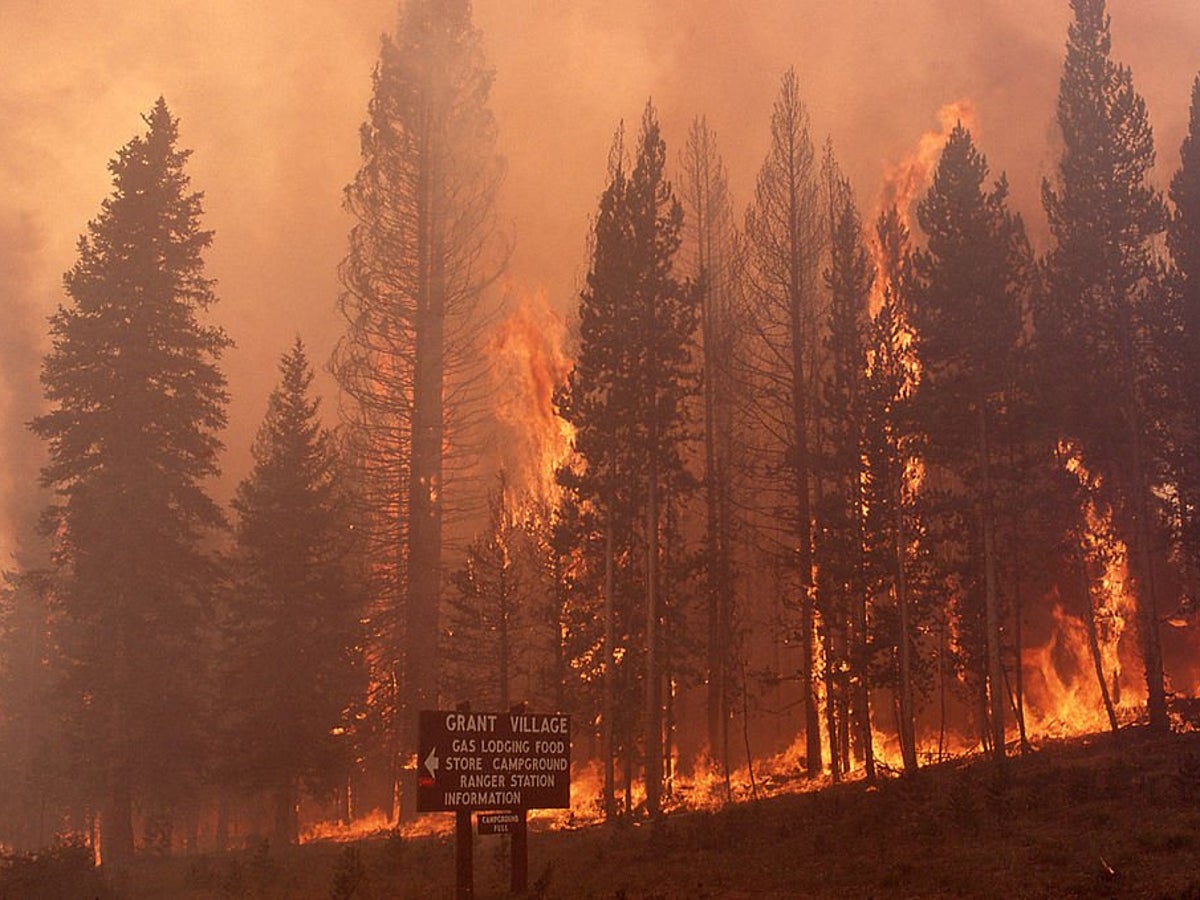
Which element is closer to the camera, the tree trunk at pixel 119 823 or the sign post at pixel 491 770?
the sign post at pixel 491 770

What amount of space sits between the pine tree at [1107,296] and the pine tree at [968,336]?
2035 millimetres

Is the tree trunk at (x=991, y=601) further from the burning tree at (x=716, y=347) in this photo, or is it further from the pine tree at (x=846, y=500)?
the burning tree at (x=716, y=347)

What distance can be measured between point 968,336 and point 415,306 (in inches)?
824

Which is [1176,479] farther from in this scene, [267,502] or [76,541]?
[76,541]

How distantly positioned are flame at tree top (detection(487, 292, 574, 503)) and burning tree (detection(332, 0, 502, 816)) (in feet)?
12.9

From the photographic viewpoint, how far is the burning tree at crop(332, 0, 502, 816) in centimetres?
4119

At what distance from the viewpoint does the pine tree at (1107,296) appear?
33.0 meters

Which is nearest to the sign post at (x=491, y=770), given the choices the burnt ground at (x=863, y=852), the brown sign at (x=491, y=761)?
the brown sign at (x=491, y=761)

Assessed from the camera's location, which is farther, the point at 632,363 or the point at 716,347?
the point at 716,347

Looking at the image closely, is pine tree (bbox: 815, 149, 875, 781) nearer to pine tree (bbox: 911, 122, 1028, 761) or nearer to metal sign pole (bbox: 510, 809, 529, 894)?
pine tree (bbox: 911, 122, 1028, 761)

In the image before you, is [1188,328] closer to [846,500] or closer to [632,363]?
[846,500]

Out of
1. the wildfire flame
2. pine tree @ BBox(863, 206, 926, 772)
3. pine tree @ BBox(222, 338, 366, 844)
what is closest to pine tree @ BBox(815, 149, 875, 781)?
pine tree @ BBox(863, 206, 926, 772)

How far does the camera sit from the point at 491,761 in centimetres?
1812

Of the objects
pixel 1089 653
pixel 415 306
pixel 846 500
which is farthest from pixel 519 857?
pixel 1089 653
